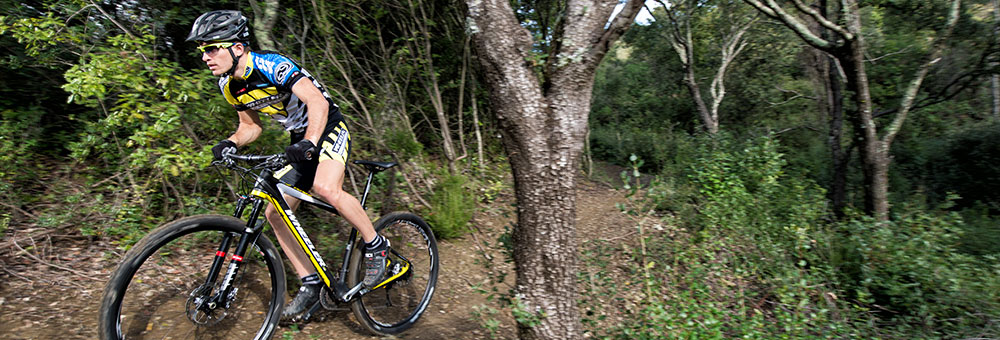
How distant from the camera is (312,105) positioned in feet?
8.80

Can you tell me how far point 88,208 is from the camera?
3.87m

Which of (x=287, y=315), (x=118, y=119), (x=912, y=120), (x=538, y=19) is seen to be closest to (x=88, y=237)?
(x=118, y=119)

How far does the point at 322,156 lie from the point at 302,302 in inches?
38.4

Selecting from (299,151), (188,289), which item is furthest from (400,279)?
(299,151)

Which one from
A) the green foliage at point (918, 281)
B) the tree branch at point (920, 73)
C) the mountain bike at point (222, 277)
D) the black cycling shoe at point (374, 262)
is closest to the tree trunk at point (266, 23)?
the mountain bike at point (222, 277)

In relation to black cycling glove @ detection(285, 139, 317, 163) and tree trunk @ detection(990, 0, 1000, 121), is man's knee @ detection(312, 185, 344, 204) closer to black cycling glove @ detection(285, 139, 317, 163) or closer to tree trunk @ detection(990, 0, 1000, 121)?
black cycling glove @ detection(285, 139, 317, 163)

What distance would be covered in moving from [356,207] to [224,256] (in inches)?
29.7

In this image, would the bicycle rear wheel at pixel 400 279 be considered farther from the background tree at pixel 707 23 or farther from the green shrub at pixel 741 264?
the background tree at pixel 707 23

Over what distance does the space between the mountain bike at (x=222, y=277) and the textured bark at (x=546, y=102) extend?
121cm

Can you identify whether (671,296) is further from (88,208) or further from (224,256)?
(88,208)

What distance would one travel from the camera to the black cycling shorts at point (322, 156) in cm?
285

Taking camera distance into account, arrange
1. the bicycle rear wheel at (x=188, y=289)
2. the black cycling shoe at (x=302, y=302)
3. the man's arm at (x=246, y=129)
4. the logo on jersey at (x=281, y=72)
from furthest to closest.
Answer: the black cycling shoe at (x=302, y=302), the man's arm at (x=246, y=129), the logo on jersey at (x=281, y=72), the bicycle rear wheel at (x=188, y=289)

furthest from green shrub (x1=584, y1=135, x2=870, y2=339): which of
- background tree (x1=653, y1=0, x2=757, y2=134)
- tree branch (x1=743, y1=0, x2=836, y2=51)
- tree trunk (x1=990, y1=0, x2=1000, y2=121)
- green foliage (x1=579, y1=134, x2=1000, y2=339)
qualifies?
background tree (x1=653, y1=0, x2=757, y2=134)

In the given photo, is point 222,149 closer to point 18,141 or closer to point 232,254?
point 232,254
